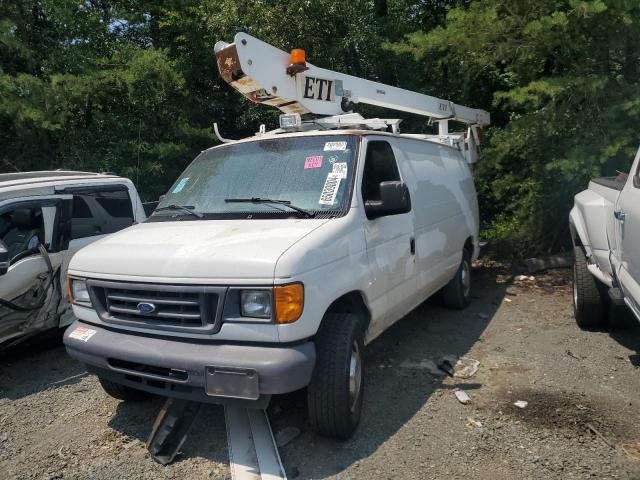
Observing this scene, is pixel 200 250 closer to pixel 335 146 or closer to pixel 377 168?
pixel 335 146

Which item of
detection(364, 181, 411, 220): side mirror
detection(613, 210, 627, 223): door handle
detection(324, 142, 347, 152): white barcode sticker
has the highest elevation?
detection(324, 142, 347, 152): white barcode sticker

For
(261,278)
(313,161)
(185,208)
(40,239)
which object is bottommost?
(40,239)

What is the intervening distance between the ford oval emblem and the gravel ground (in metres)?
0.98

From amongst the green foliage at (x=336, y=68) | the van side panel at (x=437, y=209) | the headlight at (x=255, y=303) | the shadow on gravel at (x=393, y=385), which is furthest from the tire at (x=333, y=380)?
the green foliage at (x=336, y=68)

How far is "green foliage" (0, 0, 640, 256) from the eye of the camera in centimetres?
699

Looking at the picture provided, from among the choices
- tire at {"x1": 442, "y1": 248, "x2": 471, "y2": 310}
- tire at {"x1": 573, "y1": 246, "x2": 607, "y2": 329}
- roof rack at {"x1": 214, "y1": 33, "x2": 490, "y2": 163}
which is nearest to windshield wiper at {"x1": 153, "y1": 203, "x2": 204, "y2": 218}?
roof rack at {"x1": 214, "y1": 33, "x2": 490, "y2": 163}

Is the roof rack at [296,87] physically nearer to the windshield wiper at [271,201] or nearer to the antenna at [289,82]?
the antenna at [289,82]

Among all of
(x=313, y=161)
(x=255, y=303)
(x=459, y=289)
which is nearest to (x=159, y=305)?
(x=255, y=303)

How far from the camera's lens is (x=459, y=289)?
20.6 ft

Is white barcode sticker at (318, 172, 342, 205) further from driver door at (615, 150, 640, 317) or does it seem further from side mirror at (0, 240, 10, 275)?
side mirror at (0, 240, 10, 275)

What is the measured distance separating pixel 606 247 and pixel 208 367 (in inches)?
149

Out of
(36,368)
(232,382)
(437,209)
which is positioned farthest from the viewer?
(437,209)

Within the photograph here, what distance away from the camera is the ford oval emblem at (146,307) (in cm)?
320

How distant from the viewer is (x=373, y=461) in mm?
3252
